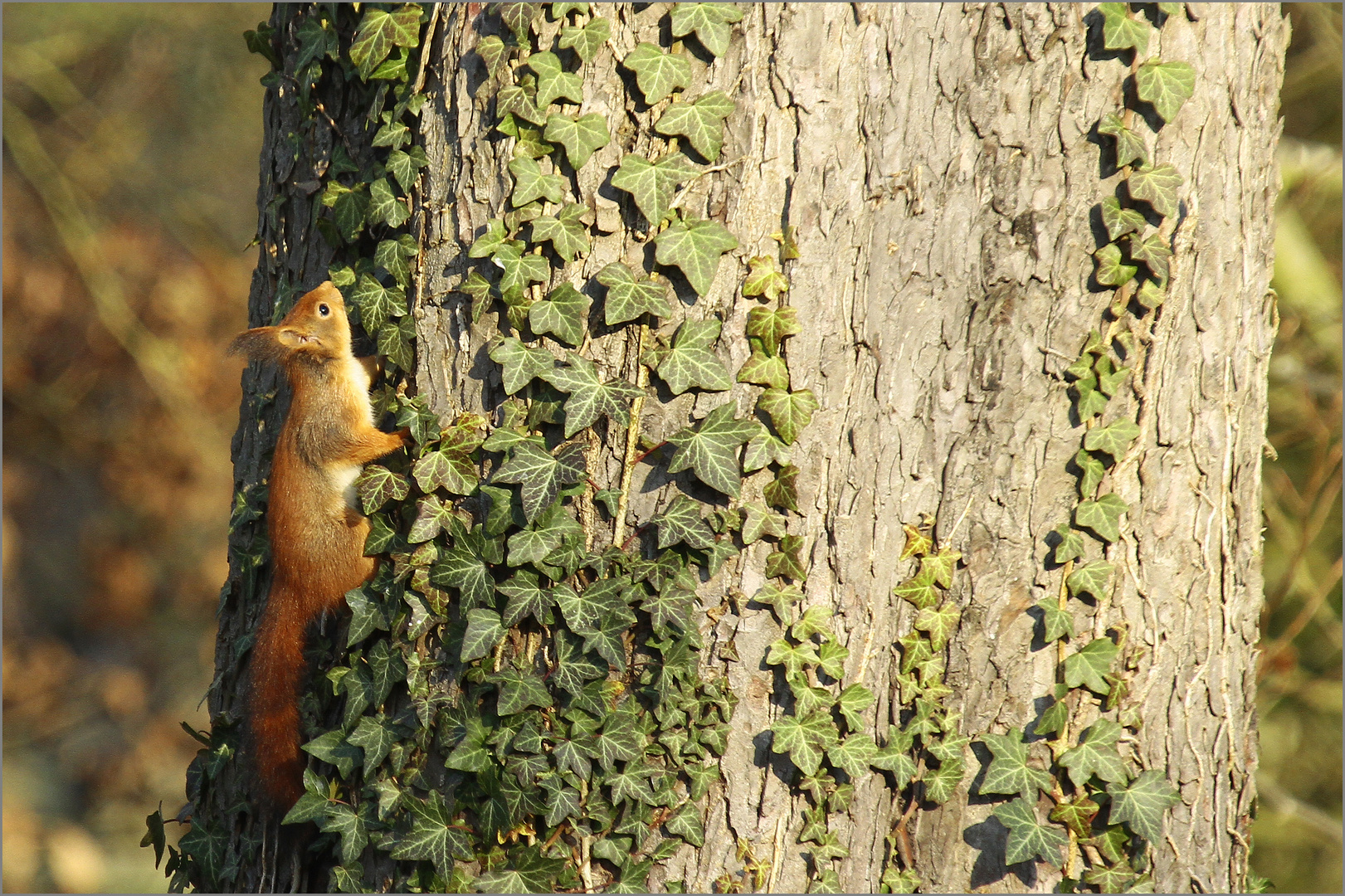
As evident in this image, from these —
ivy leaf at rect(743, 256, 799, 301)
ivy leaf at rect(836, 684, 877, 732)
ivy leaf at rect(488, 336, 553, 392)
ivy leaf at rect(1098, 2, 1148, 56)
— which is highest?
ivy leaf at rect(1098, 2, 1148, 56)

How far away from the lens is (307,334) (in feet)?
7.66

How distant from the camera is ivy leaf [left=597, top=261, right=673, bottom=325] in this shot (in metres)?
1.79

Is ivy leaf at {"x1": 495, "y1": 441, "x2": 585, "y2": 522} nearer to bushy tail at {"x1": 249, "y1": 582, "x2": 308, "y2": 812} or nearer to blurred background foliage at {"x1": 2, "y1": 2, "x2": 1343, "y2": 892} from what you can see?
bushy tail at {"x1": 249, "y1": 582, "x2": 308, "y2": 812}

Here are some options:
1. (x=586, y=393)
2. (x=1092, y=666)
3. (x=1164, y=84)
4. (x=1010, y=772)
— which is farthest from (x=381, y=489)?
(x=1164, y=84)

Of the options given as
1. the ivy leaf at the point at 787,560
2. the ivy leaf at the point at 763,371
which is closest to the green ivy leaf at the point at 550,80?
the ivy leaf at the point at 763,371

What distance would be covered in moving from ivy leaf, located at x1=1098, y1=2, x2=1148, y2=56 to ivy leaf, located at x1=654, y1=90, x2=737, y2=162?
737 mm

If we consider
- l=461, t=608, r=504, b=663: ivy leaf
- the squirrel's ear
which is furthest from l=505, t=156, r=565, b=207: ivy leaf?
the squirrel's ear

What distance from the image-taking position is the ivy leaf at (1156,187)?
184 centimetres

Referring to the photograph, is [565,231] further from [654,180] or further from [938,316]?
[938,316]

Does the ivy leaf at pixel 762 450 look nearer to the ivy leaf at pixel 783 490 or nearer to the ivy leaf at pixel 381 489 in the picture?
the ivy leaf at pixel 783 490

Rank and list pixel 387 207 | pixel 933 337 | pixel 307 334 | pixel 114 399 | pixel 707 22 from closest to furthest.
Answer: pixel 707 22 < pixel 933 337 < pixel 387 207 < pixel 307 334 < pixel 114 399

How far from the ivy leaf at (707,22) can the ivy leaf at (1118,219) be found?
809 millimetres

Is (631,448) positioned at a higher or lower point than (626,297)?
lower

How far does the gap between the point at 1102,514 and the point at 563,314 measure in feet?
3.78
